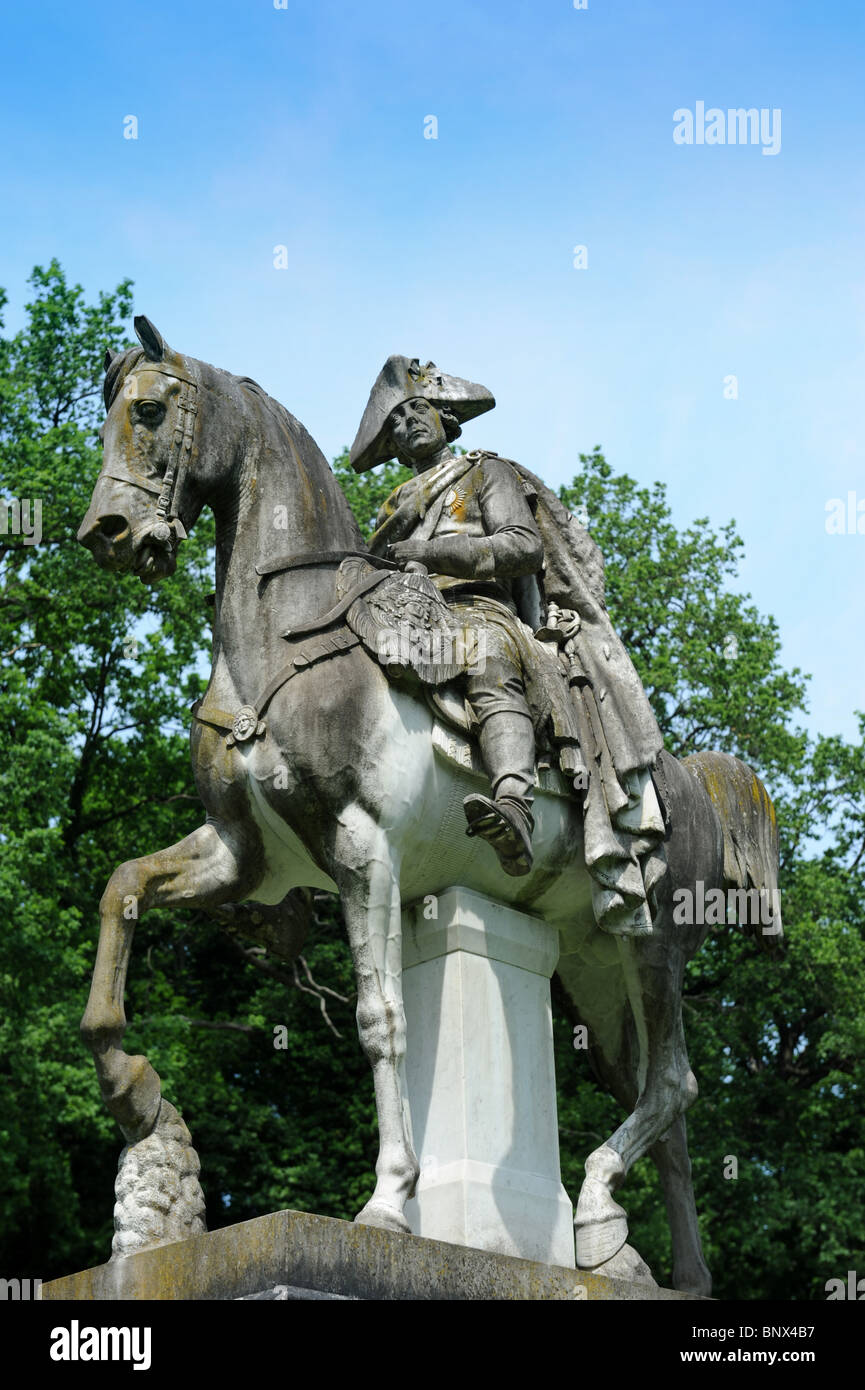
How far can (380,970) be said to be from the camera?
22.7 ft

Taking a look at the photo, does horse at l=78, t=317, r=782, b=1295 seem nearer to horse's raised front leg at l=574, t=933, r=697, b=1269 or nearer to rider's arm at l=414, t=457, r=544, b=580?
horse's raised front leg at l=574, t=933, r=697, b=1269

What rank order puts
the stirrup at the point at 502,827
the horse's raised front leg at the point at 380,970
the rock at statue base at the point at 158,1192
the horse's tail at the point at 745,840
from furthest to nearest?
the horse's tail at the point at 745,840, the stirrup at the point at 502,827, the horse's raised front leg at the point at 380,970, the rock at statue base at the point at 158,1192

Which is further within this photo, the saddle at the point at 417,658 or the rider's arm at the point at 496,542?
the rider's arm at the point at 496,542

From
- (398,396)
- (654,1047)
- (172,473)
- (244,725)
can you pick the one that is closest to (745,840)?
(654,1047)

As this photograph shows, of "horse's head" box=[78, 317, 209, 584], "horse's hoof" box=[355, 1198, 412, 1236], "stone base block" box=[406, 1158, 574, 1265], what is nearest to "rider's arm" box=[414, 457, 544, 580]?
"horse's head" box=[78, 317, 209, 584]

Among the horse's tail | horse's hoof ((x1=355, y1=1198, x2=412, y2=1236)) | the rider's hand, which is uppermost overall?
the rider's hand

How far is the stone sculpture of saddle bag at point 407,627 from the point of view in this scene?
23.7ft

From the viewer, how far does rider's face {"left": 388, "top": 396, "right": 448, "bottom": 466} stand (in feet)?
27.8

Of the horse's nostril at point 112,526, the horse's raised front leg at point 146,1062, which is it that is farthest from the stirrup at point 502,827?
the horse's nostril at point 112,526

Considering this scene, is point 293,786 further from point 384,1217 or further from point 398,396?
point 398,396

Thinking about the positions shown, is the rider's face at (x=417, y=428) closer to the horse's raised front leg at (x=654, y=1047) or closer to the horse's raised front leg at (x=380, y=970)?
the horse's raised front leg at (x=380, y=970)

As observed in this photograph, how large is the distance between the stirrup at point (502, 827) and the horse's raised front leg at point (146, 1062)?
111 centimetres

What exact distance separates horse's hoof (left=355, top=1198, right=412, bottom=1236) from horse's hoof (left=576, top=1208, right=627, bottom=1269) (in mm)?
1183
